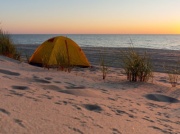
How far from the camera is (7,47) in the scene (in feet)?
28.4

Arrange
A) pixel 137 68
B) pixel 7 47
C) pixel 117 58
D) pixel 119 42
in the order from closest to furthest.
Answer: pixel 137 68 → pixel 7 47 → pixel 117 58 → pixel 119 42

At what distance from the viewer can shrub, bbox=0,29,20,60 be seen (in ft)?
27.8

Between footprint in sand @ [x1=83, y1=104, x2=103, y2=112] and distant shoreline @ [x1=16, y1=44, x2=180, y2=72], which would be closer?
footprint in sand @ [x1=83, y1=104, x2=103, y2=112]

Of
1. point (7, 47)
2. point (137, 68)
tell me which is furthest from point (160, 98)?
point (7, 47)

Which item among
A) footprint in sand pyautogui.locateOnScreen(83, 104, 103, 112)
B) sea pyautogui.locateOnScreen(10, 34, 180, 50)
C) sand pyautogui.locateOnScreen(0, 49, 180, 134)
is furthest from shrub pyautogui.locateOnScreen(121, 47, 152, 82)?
footprint in sand pyautogui.locateOnScreen(83, 104, 103, 112)

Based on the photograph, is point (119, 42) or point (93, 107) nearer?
point (93, 107)

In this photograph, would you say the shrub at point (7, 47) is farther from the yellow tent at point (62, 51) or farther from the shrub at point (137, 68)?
the shrub at point (137, 68)

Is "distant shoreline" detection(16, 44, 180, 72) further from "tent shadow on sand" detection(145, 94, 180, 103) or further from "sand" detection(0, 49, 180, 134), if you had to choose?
"sand" detection(0, 49, 180, 134)

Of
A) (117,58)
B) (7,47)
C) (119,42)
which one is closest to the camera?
(7,47)

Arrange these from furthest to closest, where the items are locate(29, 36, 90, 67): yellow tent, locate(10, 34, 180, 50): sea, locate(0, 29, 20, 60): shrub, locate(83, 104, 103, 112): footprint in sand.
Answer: locate(10, 34, 180, 50): sea
locate(29, 36, 90, 67): yellow tent
locate(0, 29, 20, 60): shrub
locate(83, 104, 103, 112): footprint in sand

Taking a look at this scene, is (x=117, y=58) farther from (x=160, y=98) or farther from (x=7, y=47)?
(x=160, y=98)

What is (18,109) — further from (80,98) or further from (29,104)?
(80,98)

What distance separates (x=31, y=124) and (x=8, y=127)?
0.21m

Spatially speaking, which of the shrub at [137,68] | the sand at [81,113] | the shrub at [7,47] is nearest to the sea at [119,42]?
the shrub at [137,68]
